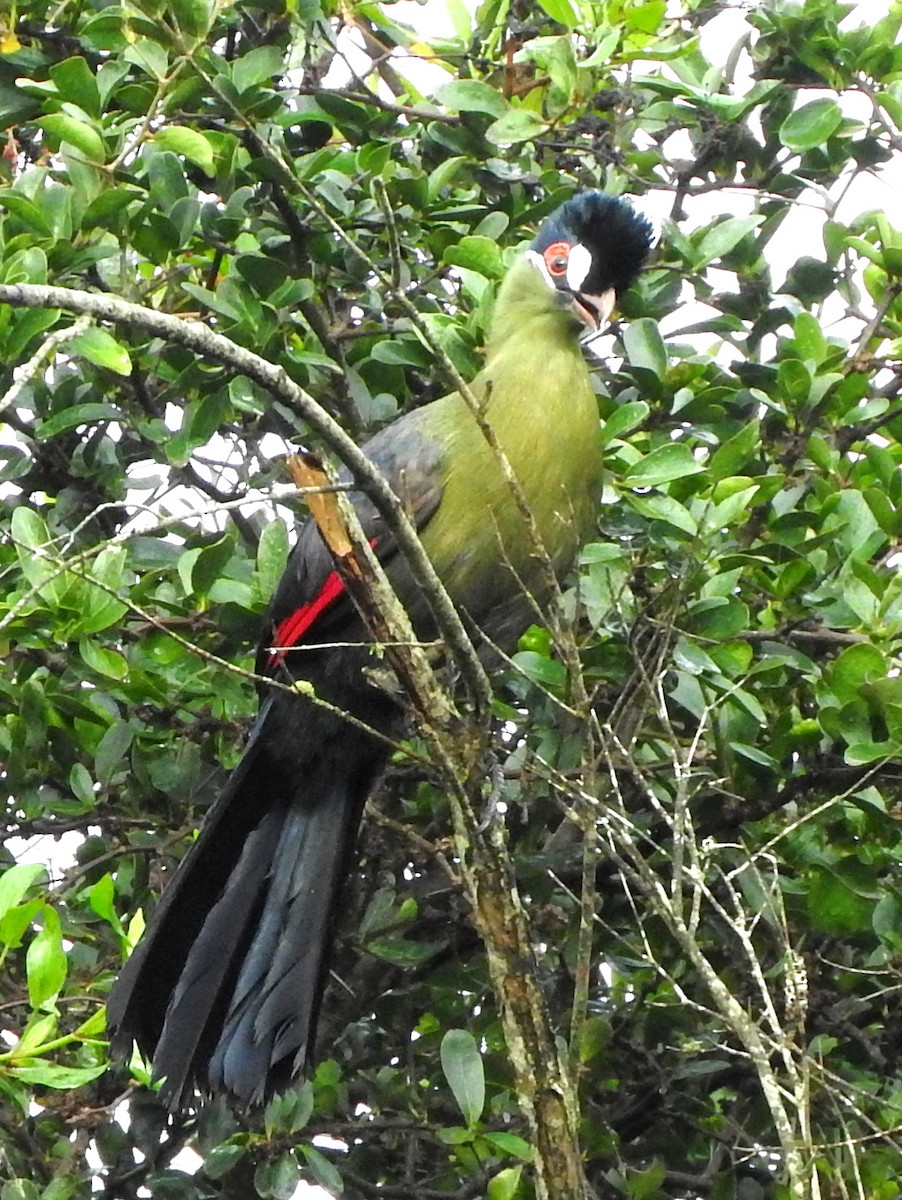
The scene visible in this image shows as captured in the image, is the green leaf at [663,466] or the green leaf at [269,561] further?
the green leaf at [269,561]

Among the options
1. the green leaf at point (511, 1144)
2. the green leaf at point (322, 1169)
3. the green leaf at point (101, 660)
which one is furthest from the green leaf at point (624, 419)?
the green leaf at point (322, 1169)

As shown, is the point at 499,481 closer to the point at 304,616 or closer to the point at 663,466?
the point at 304,616

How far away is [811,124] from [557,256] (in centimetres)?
53

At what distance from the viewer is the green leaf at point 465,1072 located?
7.91 ft

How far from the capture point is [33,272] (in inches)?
90.6

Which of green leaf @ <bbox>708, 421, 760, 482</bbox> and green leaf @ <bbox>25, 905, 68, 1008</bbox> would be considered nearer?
green leaf @ <bbox>25, 905, 68, 1008</bbox>

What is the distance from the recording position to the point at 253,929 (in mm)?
2932

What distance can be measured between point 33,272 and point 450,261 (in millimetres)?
691

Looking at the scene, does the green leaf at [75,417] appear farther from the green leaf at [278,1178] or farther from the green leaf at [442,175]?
the green leaf at [278,1178]

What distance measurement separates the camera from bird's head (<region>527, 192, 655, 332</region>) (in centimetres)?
288

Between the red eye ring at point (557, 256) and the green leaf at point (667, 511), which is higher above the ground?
the red eye ring at point (557, 256)

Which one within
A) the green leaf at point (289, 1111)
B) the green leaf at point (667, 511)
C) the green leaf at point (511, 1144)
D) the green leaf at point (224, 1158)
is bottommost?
the green leaf at point (224, 1158)

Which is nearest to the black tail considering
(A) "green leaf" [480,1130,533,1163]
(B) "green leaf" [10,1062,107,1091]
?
(A) "green leaf" [480,1130,533,1163]

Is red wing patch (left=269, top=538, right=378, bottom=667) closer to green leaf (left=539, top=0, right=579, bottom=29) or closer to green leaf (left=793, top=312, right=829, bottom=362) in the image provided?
green leaf (left=793, top=312, right=829, bottom=362)
